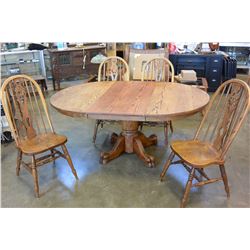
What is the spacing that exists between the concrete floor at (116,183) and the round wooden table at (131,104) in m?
0.14

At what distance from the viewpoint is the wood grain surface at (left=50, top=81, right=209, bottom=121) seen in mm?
1991

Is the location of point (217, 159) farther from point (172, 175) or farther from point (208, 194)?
point (172, 175)

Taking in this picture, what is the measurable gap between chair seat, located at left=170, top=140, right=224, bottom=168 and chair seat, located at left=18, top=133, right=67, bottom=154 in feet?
3.30

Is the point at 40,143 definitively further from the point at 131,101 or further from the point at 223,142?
the point at 223,142

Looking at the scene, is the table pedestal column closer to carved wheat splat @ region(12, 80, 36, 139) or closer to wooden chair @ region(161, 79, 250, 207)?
wooden chair @ region(161, 79, 250, 207)

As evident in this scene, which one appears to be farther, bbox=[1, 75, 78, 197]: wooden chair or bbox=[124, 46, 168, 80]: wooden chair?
bbox=[124, 46, 168, 80]: wooden chair

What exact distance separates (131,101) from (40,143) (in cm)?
87

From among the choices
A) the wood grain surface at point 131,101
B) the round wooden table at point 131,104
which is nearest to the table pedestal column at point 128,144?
the round wooden table at point 131,104

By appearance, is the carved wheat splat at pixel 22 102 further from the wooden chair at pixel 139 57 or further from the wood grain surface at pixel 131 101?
the wooden chair at pixel 139 57

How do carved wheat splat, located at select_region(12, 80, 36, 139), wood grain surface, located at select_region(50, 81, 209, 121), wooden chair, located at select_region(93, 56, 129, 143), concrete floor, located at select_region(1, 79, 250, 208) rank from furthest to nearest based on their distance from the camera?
wooden chair, located at select_region(93, 56, 129, 143), carved wheat splat, located at select_region(12, 80, 36, 139), concrete floor, located at select_region(1, 79, 250, 208), wood grain surface, located at select_region(50, 81, 209, 121)

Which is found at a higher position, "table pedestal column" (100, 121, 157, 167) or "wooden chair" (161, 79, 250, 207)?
"wooden chair" (161, 79, 250, 207)

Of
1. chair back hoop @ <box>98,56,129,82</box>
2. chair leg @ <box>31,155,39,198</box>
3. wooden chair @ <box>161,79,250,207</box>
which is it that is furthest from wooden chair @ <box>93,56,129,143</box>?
wooden chair @ <box>161,79,250,207</box>

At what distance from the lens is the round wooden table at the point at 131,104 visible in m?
2.00
